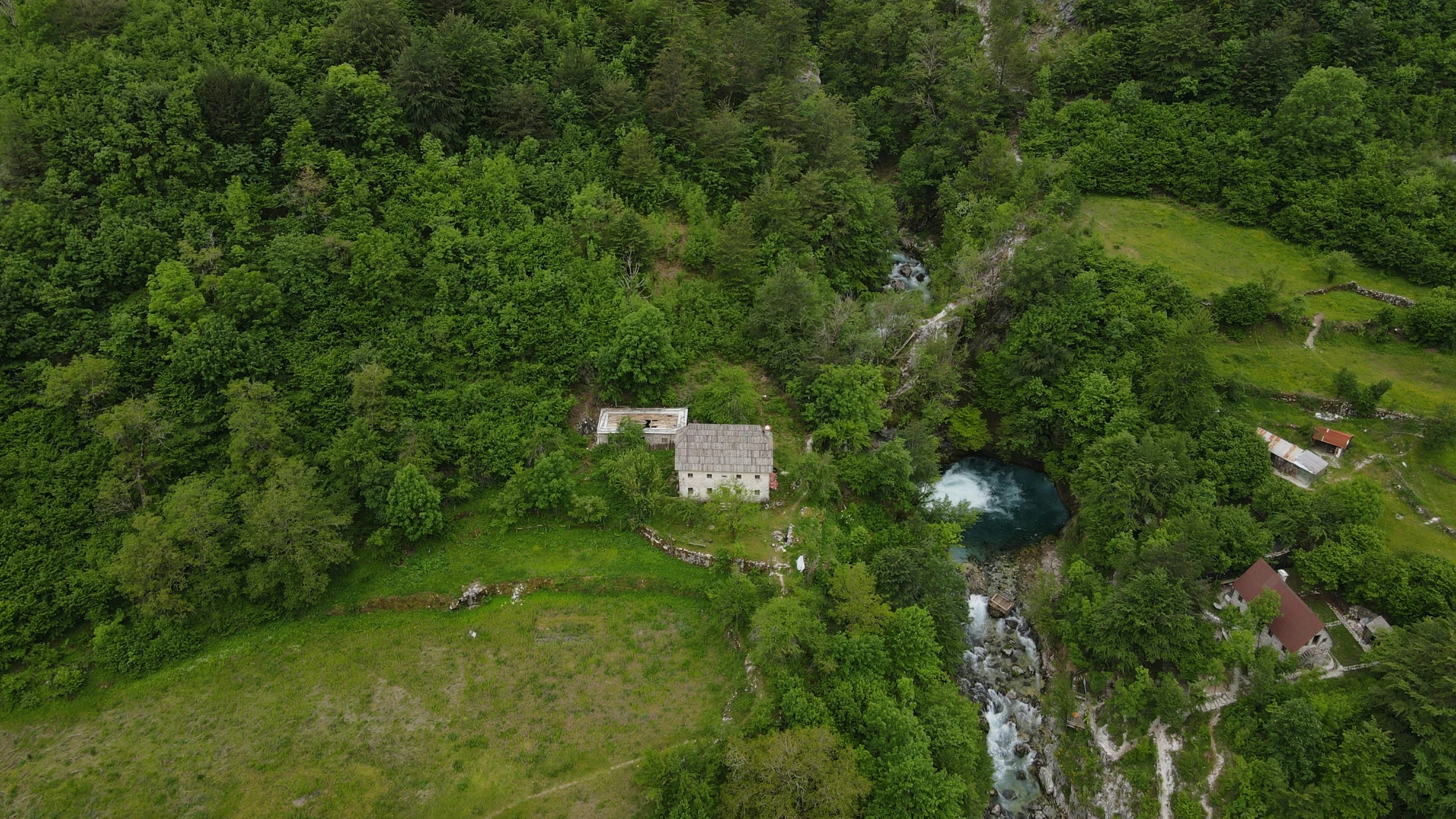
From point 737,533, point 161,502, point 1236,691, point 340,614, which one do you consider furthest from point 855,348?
point 161,502

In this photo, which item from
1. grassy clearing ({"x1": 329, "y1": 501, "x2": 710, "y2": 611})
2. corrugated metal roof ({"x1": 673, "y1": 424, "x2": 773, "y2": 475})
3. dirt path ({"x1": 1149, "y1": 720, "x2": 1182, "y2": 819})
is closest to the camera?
dirt path ({"x1": 1149, "y1": 720, "x2": 1182, "y2": 819})

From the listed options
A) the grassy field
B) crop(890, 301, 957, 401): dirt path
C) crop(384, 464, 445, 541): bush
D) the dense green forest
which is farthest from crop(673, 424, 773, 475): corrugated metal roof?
crop(890, 301, 957, 401): dirt path

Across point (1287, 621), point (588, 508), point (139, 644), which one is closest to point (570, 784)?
point (588, 508)

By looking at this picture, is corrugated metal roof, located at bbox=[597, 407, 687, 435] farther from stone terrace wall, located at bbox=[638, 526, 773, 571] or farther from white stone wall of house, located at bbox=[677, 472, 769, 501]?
stone terrace wall, located at bbox=[638, 526, 773, 571]

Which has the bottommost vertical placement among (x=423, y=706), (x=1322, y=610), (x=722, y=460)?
(x=1322, y=610)

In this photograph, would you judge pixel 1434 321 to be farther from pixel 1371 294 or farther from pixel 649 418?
pixel 649 418

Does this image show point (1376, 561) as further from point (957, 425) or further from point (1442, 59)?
point (1442, 59)

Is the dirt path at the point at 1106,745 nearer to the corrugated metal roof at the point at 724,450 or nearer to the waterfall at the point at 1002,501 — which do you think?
the waterfall at the point at 1002,501
